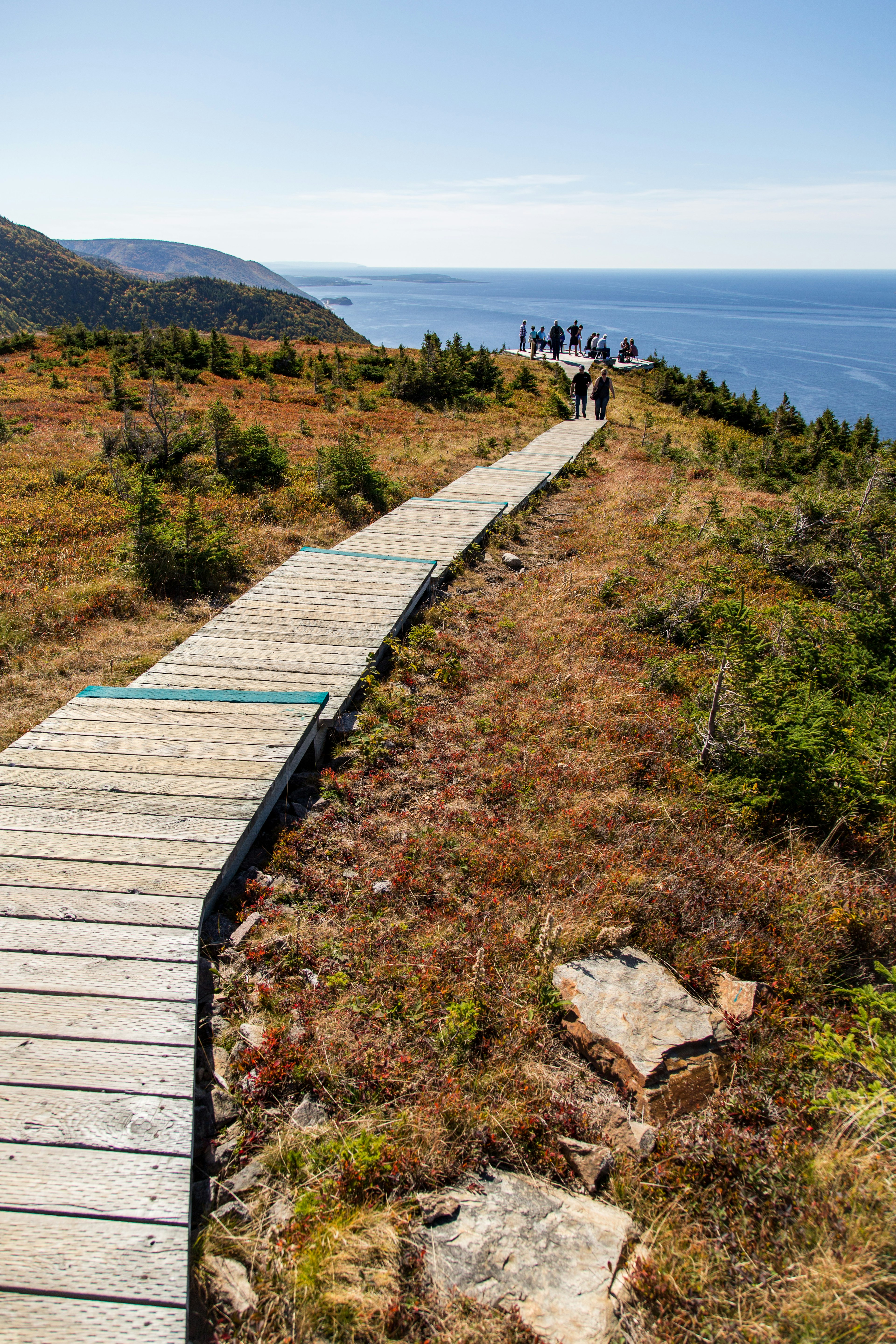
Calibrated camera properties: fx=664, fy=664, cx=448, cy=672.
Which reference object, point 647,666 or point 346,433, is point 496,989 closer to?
point 647,666

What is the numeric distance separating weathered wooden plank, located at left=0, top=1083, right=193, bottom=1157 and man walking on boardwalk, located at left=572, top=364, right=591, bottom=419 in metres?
21.9

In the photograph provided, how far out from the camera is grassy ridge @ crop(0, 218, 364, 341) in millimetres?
96438

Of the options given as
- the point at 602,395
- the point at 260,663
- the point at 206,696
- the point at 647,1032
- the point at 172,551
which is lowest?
the point at 647,1032

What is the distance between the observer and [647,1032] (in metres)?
3.04

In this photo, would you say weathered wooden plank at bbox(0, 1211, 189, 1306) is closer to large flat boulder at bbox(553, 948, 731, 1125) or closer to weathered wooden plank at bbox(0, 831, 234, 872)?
weathered wooden plank at bbox(0, 831, 234, 872)

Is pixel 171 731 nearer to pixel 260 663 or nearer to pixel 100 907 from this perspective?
pixel 260 663

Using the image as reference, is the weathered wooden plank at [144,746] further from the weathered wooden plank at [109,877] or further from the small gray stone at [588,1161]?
the small gray stone at [588,1161]

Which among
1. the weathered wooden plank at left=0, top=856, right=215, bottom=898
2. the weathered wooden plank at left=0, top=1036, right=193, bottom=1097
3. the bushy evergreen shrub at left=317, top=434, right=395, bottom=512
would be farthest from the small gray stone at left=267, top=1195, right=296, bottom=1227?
the bushy evergreen shrub at left=317, top=434, right=395, bottom=512

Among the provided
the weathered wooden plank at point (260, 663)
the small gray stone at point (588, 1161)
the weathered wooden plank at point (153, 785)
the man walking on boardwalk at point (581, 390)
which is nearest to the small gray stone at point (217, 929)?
the weathered wooden plank at point (153, 785)

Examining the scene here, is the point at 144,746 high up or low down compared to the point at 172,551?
down

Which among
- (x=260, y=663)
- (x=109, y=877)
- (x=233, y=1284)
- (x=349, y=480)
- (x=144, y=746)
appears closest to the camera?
(x=233, y=1284)

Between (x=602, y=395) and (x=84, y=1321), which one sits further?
(x=602, y=395)

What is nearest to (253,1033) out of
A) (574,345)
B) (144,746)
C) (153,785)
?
(153,785)

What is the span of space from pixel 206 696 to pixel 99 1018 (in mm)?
2775
